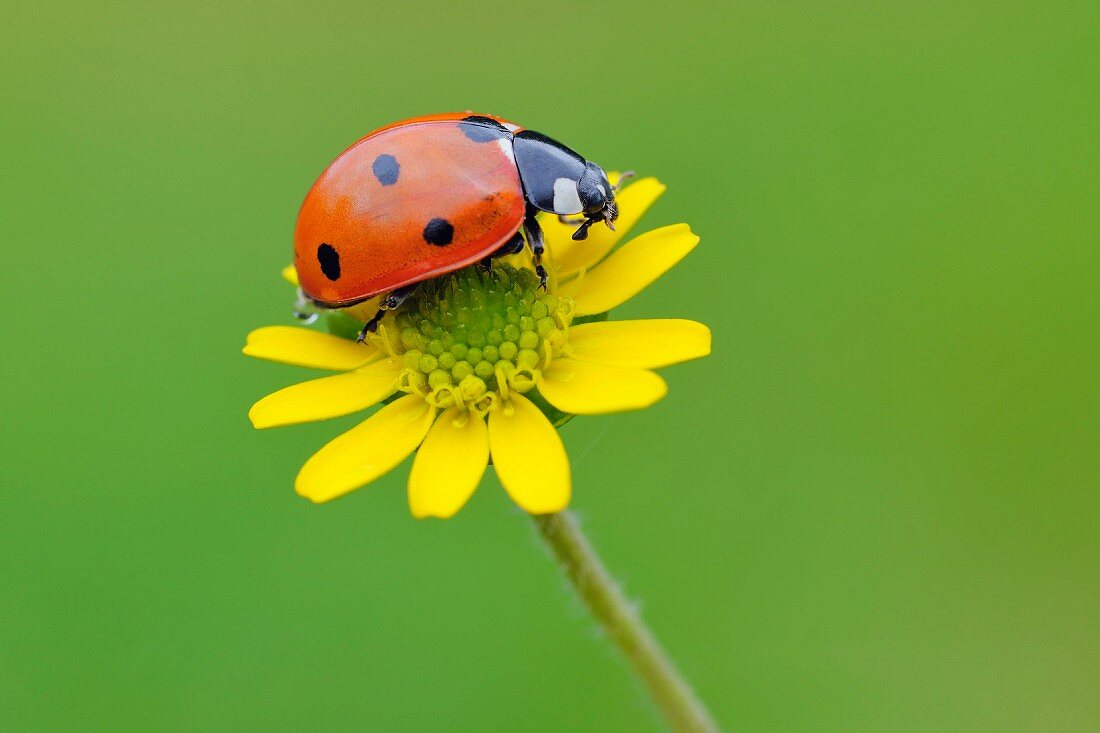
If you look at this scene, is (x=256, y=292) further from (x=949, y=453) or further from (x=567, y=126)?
(x=949, y=453)

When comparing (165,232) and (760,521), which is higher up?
(165,232)

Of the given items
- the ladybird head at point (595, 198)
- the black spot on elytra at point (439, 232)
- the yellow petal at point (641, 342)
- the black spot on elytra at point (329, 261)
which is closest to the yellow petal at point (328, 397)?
the black spot on elytra at point (329, 261)

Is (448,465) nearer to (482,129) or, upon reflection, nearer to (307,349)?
(307,349)

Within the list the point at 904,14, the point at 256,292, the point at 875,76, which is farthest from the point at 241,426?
the point at 904,14

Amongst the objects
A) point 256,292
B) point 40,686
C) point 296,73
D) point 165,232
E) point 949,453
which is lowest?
point 949,453

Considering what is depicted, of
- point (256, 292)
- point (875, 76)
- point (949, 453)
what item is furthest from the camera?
point (875, 76)

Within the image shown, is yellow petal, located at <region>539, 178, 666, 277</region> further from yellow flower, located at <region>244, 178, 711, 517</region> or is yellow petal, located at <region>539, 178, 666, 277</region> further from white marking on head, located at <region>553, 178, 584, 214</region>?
white marking on head, located at <region>553, 178, 584, 214</region>

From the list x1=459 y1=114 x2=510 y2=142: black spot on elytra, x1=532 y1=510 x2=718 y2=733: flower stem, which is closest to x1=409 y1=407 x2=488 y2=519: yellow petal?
x1=532 y1=510 x2=718 y2=733: flower stem

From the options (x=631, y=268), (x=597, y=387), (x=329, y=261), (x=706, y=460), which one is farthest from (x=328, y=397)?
(x=706, y=460)
